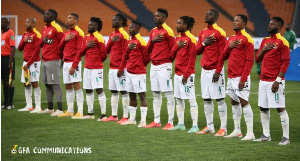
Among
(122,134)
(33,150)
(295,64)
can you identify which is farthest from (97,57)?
(295,64)

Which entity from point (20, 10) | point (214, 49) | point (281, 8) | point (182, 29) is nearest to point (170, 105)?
point (182, 29)

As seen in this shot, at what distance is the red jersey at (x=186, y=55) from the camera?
10.6m

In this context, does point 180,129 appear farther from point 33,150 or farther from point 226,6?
point 226,6

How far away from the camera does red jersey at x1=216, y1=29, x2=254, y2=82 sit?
9680 mm

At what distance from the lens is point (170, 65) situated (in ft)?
37.1

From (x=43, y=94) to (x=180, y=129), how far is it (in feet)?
24.5

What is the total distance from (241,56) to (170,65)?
183cm

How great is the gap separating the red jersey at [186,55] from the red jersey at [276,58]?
151 cm

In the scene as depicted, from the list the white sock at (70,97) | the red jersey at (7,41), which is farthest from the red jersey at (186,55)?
the red jersey at (7,41)

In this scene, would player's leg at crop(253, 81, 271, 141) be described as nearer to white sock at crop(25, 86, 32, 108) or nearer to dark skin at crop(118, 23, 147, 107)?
dark skin at crop(118, 23, 147, 107)

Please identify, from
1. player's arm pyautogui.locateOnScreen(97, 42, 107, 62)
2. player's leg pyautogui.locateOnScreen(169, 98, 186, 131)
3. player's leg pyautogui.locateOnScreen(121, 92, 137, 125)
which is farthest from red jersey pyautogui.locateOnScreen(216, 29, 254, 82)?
player's arm pyautogui.locateOnScreen(97, 42, 107, 62)

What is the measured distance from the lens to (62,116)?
1305 centimetres

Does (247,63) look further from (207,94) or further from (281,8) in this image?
(281,8)

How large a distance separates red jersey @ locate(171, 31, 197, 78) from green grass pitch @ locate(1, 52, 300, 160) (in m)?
1.07
